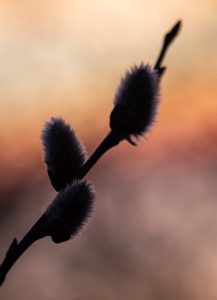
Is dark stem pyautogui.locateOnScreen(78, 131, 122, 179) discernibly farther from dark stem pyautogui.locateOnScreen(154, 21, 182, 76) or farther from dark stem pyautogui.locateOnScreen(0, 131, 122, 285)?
dark stem pyautogui.locateOnScreen(154, 21, 182, 76)

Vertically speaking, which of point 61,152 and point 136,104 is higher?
point 136,104

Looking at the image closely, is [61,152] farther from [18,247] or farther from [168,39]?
[168,39]

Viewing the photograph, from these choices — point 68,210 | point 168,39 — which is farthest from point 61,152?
point 168,39

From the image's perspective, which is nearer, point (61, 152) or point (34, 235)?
point (34, 235)

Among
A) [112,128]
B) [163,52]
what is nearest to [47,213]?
[112,128]

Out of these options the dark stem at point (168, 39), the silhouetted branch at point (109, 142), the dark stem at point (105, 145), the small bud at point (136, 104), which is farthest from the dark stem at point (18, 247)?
the dark stem at point (168, 39)

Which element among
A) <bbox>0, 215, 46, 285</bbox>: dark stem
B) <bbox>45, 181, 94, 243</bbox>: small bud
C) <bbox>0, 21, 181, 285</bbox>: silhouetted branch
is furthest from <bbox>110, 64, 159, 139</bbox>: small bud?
<bbox>0, 215, 46, 285</bbox>: dark stem

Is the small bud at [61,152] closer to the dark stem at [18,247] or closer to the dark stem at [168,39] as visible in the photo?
the dark stem at [18,247]
